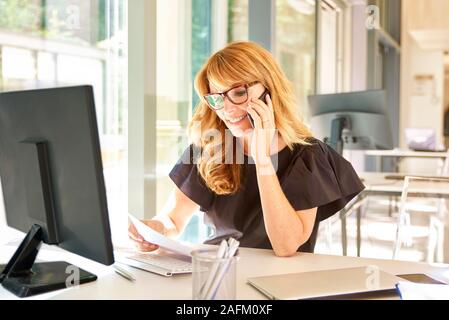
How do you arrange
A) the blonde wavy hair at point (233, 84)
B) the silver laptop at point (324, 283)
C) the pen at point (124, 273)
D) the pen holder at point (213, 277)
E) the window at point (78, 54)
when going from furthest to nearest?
the window at point (78, 54) < the blonde wavy hair at point (233, 84) < the pen at point (124, 273) < the silver laptop at point (324, 283) < the pen holder at point (213, 277)

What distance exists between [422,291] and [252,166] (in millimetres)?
766

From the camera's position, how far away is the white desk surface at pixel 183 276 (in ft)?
3.43

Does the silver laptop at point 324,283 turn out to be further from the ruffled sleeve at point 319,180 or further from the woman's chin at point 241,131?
the woman's chin at point 241,131

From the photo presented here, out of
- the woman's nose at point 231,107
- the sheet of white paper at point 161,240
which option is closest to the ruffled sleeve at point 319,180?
the woman's nose at point 231,107

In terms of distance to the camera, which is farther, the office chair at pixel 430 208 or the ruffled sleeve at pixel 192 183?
the office chair at pixel 430 208

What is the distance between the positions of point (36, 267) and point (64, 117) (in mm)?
420

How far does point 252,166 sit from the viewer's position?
1.66 meters

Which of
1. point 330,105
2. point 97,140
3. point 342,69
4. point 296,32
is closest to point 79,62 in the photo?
point 97,140

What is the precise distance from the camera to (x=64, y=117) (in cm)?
100

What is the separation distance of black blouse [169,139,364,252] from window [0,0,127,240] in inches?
11.9

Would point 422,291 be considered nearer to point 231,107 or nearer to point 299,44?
point 231,107

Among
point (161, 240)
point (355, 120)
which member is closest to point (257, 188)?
point (161, 240)

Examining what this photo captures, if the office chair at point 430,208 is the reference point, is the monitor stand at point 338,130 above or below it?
above

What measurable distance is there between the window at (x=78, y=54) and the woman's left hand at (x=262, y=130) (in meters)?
0.45
